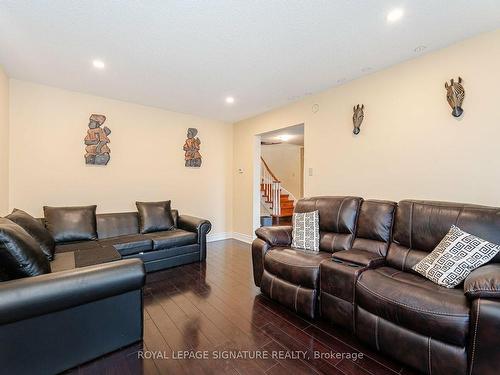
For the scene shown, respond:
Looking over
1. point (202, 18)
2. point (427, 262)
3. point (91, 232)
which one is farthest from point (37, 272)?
point (427, 262)

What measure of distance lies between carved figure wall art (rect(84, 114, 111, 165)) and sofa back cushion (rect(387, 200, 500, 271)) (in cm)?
420

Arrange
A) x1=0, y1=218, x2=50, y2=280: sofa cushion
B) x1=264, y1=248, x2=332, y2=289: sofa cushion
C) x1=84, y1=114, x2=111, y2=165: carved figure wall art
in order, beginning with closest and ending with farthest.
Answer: x1=0, y1=218, x2=50, y2=280: sofa cushion → x1=264, y1=248, x2=332, y2=289: sofa cushion → x1=84, y1=114, x2=111, y2=165: carved figure wall art

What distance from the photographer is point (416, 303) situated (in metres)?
1.52

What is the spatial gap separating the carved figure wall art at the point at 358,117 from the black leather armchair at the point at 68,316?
9.69 ft

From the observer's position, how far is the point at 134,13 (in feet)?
6.19

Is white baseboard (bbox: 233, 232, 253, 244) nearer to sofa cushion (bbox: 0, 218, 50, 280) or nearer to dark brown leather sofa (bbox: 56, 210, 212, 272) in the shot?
dark brown leather sofa (bbox: 56, 210, 212, 272)

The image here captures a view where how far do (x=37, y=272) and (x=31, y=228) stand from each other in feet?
3.45

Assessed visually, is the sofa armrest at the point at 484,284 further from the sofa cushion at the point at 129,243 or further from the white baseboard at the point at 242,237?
the white baseboard at the point at 242,237

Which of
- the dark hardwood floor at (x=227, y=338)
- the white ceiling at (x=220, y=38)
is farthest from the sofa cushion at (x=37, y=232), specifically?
the white ceiling at (x=220, y=38)

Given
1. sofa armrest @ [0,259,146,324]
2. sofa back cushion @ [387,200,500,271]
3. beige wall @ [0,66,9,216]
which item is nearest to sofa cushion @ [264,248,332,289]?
sofa back cushion @ [387,200,500,271]

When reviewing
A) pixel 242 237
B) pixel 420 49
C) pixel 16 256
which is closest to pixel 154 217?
pixel 242 237

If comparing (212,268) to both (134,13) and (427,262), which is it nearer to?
(427,262)

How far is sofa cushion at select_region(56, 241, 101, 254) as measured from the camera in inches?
109

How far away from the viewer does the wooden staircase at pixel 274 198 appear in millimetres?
6750
